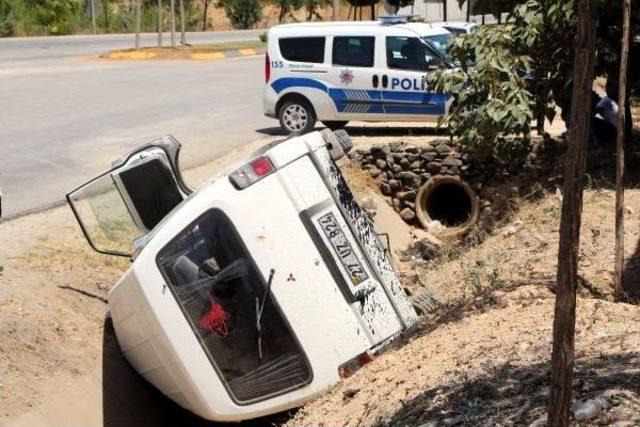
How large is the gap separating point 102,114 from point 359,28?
18.8 feet

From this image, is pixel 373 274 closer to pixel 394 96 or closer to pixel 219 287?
pixel 219 287

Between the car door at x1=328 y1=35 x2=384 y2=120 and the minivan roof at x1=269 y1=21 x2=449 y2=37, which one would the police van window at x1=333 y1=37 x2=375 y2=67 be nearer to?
the car door at x1=328 y1=35 x2=384 y2=120

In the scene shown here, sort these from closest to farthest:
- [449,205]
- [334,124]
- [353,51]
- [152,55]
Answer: [449,205] → [353,51] → [334,124] → [152,55]

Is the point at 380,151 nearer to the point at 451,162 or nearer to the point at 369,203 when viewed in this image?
the point at 451,162

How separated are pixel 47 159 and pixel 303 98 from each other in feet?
14.9

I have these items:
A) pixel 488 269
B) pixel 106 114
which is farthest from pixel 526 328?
pixel 106 114

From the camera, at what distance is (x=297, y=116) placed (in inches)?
727

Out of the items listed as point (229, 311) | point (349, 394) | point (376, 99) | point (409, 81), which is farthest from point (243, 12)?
point (349, 394)

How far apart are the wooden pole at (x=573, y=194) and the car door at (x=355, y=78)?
13.7 m

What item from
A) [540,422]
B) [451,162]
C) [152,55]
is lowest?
[451,162]

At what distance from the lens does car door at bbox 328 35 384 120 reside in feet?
58.9

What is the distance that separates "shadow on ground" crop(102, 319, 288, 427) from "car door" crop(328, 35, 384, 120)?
29.7 ft

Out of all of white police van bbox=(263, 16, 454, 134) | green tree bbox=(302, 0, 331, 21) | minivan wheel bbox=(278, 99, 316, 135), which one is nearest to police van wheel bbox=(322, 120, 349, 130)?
white police van bbox=(263, 16, 454, 134)

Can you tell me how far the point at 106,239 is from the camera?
11414 mm
